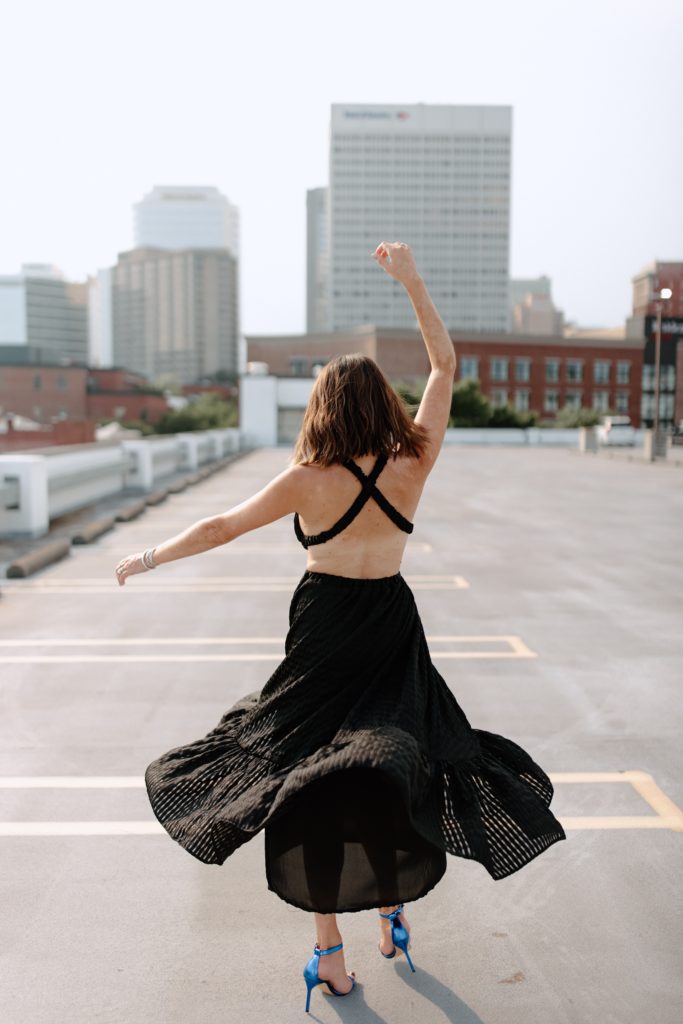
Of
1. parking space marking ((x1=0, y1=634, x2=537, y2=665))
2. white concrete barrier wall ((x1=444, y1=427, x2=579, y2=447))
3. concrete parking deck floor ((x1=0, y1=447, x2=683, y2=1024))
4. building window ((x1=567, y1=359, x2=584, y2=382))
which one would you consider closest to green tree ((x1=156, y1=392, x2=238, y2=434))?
white concrete barrier wall ((x1=444, y1=427, x2=579, y2=447))

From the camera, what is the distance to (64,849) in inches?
161

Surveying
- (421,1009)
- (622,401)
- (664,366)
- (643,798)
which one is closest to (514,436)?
(622,401)

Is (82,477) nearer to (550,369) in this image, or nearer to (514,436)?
(514,436)

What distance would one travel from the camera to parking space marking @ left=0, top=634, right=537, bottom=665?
24.4 ft

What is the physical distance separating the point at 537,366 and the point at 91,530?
86854 millimetres

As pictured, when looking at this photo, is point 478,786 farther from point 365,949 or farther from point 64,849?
point 64,849

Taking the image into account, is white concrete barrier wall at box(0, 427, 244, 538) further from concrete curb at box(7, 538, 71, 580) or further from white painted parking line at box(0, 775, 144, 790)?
white painted parking line at box(0, 775, 144, 790)

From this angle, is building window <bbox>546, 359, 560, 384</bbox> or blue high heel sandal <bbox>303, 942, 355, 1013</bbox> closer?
blue high heel sandal <bbox>303, 942, 355, 1013</bbox>

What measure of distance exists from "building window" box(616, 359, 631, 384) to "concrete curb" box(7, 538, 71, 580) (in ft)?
308

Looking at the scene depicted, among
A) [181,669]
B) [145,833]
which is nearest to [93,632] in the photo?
[181,669]

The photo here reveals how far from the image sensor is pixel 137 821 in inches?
173

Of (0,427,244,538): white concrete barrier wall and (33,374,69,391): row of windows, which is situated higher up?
(33,374,69,391): row of windows

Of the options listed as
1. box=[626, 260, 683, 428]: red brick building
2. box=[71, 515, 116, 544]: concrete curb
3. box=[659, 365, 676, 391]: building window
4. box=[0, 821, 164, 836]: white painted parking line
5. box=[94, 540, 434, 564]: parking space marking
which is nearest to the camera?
box=[0, 821, 164, 836]: white painted parking line

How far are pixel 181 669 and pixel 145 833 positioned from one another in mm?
2909
